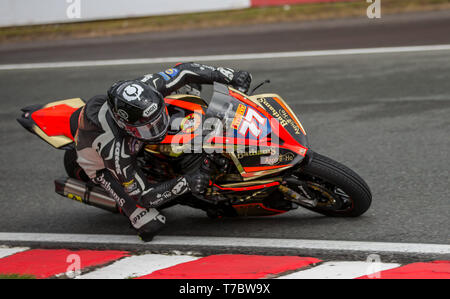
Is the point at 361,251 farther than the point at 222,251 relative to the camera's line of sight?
No

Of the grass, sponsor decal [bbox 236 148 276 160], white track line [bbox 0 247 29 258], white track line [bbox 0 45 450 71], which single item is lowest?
white track line [bbox 0 247 29 258]

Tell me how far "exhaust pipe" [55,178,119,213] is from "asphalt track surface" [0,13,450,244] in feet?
0.71

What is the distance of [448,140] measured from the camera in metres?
6.80

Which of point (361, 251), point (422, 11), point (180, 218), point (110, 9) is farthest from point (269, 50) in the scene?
point (361, 251)

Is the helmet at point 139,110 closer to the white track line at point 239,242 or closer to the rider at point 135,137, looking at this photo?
the rider at point 135,137

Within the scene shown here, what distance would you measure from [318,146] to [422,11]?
704 cm

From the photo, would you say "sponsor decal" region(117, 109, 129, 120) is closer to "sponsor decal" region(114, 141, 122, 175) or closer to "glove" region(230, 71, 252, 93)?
"sponsor decal" region(114, 141, 122, 175)

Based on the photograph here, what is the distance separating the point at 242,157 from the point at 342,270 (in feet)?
3.35

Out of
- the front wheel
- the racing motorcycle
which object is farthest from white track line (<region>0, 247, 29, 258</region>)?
the front wheel

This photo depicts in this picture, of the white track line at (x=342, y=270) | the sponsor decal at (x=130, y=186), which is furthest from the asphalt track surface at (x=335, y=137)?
the sponsor decal at (x=130, y=186)

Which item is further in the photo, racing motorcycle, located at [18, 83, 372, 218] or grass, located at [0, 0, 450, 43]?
grass, located at [0, 0, 450, 43]

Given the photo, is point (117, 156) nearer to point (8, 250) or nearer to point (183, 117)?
point (183, 117)

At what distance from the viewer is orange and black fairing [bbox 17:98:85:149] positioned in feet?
17.7
